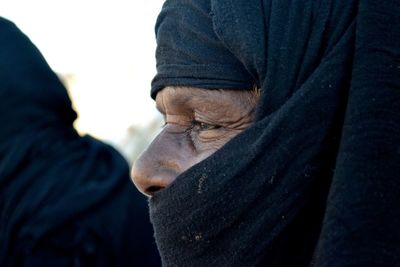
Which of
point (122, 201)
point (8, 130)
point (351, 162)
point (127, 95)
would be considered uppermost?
point (351, 162)

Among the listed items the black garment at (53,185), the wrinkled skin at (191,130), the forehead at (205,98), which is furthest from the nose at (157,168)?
the black garment at (53,185)

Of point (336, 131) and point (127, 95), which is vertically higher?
point (336, 131)

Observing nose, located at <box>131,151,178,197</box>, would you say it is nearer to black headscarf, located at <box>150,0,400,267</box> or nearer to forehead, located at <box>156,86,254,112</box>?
black headscarf, located at <box>150,0,400,267</box>

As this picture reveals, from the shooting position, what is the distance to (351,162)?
6.68 feet

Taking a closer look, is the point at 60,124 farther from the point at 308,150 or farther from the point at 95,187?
the point at 308,150

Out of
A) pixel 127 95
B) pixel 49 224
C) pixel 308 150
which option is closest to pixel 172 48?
pixel 308 150

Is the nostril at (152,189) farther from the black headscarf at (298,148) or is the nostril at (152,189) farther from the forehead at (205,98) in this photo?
the forehead at (205,98)

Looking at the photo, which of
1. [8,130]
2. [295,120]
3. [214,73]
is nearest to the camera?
[295,120]

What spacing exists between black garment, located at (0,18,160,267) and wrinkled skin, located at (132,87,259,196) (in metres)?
1.92

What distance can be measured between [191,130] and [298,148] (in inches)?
Answer: 17.5

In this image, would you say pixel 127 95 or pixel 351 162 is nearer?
pixel 351 162

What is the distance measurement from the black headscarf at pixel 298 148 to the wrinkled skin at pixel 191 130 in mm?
43

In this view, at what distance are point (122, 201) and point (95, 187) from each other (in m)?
0.16

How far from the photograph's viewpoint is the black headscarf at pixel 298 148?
202cm
